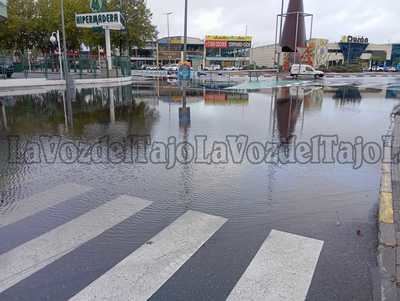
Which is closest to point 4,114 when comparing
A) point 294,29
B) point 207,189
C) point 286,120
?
point 286,120

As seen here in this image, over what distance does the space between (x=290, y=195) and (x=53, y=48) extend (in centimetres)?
4798

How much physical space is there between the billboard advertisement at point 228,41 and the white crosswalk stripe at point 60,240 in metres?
110

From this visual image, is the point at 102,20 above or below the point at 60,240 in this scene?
above

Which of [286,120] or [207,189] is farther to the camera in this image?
[286,120]

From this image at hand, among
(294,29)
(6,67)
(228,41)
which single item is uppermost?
(228,41)

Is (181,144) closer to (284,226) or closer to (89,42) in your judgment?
(284,226)

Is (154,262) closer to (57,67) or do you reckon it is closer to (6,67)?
(6,67)

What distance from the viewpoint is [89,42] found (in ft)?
140

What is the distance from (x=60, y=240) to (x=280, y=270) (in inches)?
103

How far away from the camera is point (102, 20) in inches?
1250

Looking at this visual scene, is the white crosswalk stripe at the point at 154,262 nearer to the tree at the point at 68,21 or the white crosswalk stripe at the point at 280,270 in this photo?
the white crosswalk stripe at the point at 280,270

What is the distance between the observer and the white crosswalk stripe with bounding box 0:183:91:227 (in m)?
4.97

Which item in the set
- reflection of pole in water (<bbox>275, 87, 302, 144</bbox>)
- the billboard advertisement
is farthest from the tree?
the billboard advertisement

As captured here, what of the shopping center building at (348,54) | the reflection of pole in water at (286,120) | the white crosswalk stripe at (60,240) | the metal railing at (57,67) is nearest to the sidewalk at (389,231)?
the white crosswalk stripe at (60,240)
